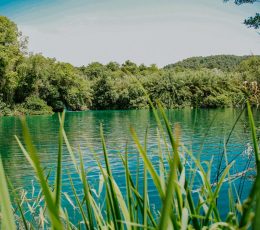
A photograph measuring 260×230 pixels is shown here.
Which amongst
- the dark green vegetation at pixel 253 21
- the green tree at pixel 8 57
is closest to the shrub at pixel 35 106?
the green tree at pixel 8 57

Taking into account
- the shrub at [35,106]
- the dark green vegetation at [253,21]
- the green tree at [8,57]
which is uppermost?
the green tree at [8,57]

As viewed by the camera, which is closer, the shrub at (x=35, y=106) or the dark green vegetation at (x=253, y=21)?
the dark green vegetation at (x=253, y=21)

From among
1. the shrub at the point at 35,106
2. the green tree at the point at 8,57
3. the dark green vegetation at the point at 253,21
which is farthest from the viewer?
the shrub at the point at 35,106

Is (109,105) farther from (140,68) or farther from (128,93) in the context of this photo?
(140,68)

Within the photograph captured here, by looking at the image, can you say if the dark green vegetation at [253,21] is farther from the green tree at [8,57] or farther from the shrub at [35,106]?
the shrub at [35,106]

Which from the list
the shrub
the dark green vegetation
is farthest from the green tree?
→ the dark green vegetation

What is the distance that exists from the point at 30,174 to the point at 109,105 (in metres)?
61.7

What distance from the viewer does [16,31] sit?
4891 centimetres

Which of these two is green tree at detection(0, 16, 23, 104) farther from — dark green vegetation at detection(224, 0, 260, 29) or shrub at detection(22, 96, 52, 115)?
dark green vegetation at detection(224, 0, 260, 29)

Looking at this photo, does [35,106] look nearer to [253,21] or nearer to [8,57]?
[8,57]

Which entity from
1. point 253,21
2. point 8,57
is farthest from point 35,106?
point 253,21

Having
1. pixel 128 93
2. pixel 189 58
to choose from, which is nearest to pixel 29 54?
pixel 128 93

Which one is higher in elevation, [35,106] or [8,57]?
[8,57]

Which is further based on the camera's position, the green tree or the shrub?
the shrub
